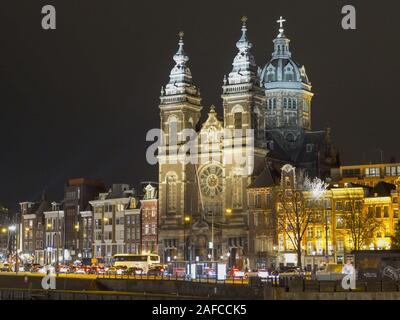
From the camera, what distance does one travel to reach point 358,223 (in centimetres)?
13825

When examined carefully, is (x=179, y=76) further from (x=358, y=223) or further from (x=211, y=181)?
(x=358, y=223)

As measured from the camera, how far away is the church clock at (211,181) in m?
162

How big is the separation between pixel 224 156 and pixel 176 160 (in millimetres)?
8920

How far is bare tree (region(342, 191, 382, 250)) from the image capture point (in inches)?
5389

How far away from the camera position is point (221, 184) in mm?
161500

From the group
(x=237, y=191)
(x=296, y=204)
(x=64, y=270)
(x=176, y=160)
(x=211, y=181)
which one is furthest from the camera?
(x=176, y=160)

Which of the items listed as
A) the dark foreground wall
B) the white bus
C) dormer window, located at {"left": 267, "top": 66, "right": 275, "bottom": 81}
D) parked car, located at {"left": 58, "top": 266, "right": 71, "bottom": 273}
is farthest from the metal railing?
dormer window, located at {"left": 267, "top": 66, "right": 275, "bottom": 81}

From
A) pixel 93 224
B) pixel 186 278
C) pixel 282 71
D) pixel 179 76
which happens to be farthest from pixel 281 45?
pixel 186 278

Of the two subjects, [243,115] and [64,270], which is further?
[243,115]

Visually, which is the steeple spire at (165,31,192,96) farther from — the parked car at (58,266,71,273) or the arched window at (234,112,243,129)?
the parked car at (58,266,71,273)

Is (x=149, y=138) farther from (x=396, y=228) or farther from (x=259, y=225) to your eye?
(x=396, y=228)

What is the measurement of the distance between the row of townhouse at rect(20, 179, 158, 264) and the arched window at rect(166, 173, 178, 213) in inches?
233
